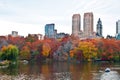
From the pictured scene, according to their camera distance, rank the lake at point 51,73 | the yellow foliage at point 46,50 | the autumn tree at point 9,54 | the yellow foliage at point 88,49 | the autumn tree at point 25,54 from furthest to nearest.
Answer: the yellow foliage at point 46,50 < the autumn tree at point 25,54 < the yellow foliage at point 88,49 < the autumn tree at point 9,54 < the lake at point 51,73

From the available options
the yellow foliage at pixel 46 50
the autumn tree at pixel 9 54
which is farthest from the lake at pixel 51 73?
the yellow foliage at pixel 46 50

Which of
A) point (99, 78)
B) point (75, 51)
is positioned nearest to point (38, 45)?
point (75, 51)

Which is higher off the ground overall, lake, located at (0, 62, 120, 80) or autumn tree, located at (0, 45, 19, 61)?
autumn tree, located at (0, 45, 19, 61)

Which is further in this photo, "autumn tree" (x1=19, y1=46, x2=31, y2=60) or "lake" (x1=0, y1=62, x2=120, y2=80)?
"autumn tree" (x1=19, y1=46, x2=31, y2=60)

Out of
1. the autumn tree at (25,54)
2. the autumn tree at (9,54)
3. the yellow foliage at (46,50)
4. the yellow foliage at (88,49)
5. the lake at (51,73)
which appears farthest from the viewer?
the yellow foliage at (46,50)

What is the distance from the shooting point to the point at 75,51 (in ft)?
344

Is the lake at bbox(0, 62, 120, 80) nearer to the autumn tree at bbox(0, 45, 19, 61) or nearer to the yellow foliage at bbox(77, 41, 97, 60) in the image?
the autumn tree at bbox(0, 45, 19, 61)

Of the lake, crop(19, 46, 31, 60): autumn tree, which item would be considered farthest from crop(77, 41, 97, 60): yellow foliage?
the lake

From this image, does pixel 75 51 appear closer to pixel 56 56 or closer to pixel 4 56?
pixel 56 56

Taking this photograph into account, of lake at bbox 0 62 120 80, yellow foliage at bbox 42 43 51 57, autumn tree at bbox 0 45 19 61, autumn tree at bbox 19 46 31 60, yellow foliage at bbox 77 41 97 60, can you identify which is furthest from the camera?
yellow foliage at bbox 42 43 51 57

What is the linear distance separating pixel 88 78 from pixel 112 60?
5243cm

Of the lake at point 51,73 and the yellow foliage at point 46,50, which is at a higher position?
the yellow foliage at point 46,50

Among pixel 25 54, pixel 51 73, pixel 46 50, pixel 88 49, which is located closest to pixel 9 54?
pixel 25 54

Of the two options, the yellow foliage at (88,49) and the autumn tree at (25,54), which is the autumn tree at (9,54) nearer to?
the autumn tree at (25,54)
